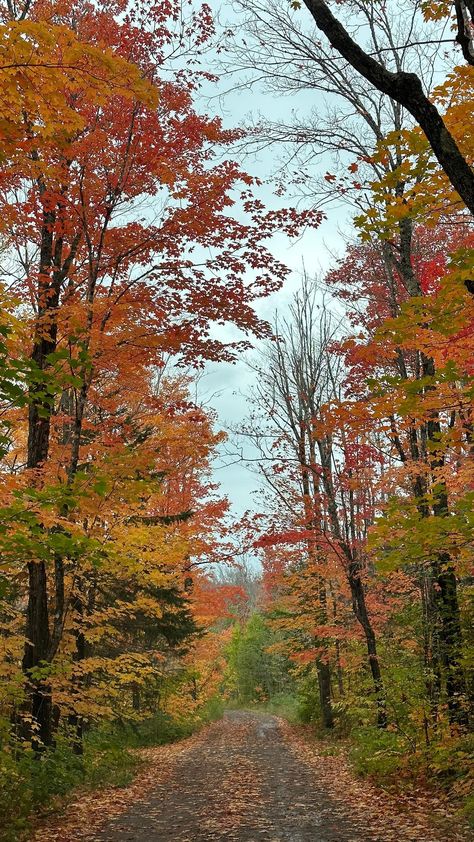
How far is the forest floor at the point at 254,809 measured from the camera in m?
6.14

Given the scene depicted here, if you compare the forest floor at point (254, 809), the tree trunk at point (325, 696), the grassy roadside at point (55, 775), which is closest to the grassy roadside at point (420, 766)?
the forest floor at point (254, 809)

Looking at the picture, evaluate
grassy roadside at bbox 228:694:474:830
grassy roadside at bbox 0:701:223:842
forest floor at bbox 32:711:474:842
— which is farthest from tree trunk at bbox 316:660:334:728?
grassy roadside at bbox 228:694:474:830

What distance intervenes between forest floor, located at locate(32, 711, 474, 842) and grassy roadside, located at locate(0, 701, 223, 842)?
236mm

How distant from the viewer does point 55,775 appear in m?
8.23

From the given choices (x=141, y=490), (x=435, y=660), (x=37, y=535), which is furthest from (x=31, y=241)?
(x=435, y=660)

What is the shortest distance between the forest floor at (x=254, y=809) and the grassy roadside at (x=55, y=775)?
236 mm

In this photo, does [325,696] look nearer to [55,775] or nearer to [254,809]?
[254,809]

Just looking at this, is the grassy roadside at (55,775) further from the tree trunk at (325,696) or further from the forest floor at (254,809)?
the tree trunk at (325,696)

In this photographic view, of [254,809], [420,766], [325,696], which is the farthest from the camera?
[325,696]

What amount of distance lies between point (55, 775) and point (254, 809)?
292 cm

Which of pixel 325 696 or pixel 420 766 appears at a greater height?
pixel 420 766

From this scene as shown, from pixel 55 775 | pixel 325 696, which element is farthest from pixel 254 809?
pixel 325 696

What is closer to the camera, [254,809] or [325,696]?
[254,809]

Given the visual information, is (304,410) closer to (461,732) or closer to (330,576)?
(330,576)
